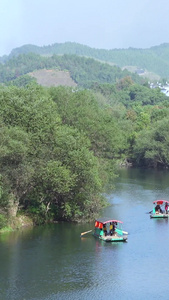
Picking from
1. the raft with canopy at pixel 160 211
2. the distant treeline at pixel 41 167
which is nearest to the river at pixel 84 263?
the raft with canopy at pixel 160 211

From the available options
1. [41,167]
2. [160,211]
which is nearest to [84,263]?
[41,167]

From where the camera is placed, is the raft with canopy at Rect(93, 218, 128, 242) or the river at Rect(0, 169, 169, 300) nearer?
the river at Rect(0, 169, 169, 300)

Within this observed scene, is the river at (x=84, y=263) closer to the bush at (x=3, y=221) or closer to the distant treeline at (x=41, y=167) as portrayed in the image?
the bush at (x=3, y=221)

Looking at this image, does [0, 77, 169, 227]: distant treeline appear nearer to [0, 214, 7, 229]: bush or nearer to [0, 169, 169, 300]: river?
[0, 214, 7, 229]: bush

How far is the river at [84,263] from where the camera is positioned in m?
38.9

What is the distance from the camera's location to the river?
38.9 metres

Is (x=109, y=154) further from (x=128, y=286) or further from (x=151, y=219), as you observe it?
(x=128, y=286)

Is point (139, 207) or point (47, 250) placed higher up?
point (139, 207)

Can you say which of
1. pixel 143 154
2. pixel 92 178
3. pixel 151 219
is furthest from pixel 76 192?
pixel 143 154

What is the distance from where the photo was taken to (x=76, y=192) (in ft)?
184

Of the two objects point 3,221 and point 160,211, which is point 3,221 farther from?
point 160,211

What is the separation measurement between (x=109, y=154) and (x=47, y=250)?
30.0m

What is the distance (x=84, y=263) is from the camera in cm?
4503

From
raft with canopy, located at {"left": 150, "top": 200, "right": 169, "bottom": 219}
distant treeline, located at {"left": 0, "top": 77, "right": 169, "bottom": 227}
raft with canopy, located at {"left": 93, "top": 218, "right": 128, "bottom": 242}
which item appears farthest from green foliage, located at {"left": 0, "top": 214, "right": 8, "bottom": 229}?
raft with canopy, located at {"left": 150, "top": 200, "right": 169, "bottom": 219}
